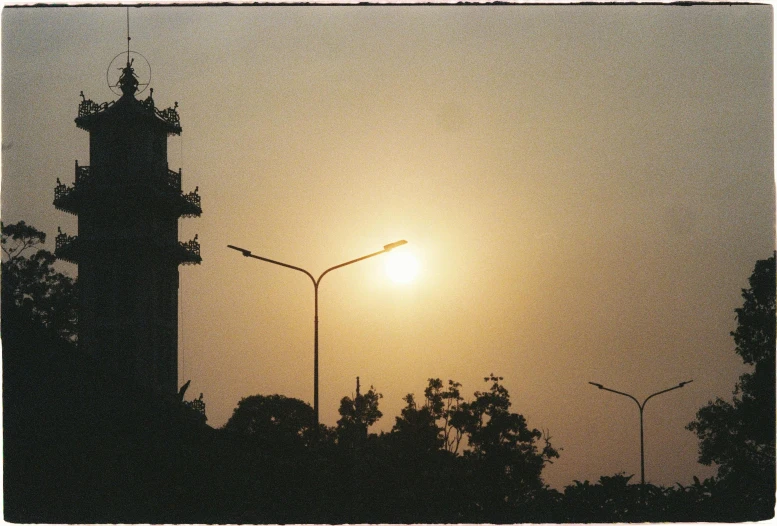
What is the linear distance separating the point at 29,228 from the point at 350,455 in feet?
138

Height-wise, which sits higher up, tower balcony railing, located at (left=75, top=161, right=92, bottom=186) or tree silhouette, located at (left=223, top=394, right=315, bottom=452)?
tower balcony railing, located at (left=75, top=161, right=92, bottom=186)

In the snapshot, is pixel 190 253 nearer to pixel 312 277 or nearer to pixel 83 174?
pixel 83 174

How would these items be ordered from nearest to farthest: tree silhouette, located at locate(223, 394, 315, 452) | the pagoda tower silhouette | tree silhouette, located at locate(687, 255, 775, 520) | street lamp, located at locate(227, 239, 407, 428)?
street lamp, located at locate(227, 239, 407, 428) → tree silhouette, located at locate(687, 255, 775, 520) → the pagoda tower silhouette → tree silhouette, located at locate(223, 394, 315, 452)

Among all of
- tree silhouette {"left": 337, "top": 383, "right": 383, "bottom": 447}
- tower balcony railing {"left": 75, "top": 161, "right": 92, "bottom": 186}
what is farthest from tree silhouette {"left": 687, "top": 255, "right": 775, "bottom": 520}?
tower balcony railing {"left": 75, "top": 161, "right": 92, "bottom": 186}

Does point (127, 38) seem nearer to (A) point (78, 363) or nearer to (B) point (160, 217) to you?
(B) point (160, 217)

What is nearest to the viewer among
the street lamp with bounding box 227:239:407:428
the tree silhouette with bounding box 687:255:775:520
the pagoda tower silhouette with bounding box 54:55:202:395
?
the street lamp with bounding box 227:239:407:428

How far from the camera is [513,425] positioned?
239 feet

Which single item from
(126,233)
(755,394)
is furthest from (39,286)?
(755,394)

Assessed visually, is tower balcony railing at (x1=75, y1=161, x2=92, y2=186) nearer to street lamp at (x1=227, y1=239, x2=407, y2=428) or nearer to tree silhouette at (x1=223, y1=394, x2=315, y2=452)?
street lamp at (x1=227, y1=239, x2=407, y2=428)

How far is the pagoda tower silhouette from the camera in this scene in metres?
57.7

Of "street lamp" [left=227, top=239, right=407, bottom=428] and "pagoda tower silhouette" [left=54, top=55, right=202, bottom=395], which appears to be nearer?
"street lamp" [left=227, top=239, right=407, bottom=428]

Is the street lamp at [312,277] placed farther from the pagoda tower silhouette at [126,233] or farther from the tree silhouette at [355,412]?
the pagoda tower silhouette at [126,233]

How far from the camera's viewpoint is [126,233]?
190 ft

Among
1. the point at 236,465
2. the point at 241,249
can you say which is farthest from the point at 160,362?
the point at 236,465
